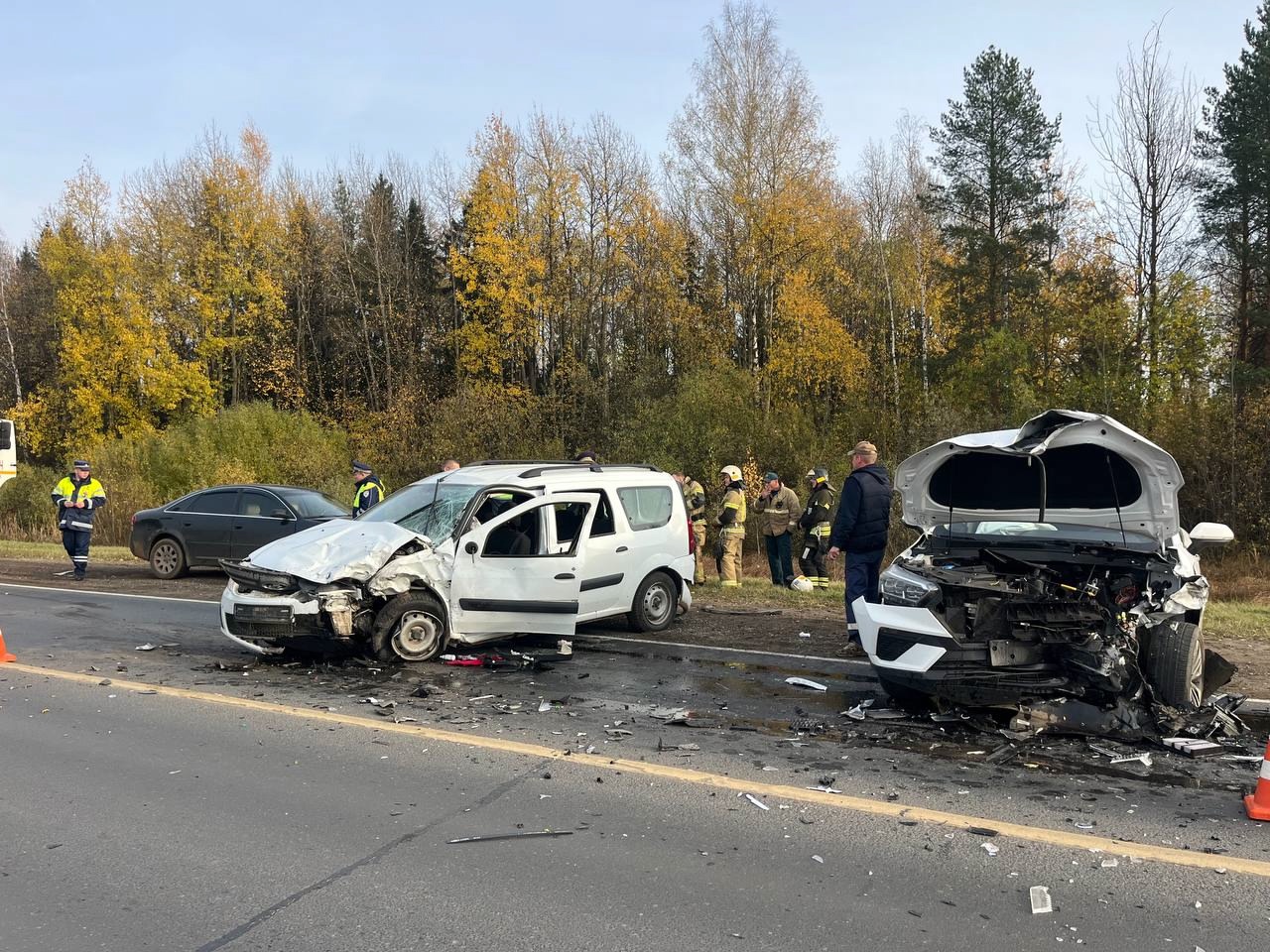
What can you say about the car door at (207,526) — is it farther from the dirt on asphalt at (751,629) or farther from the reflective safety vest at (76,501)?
the reflective safety vest at (76,501)

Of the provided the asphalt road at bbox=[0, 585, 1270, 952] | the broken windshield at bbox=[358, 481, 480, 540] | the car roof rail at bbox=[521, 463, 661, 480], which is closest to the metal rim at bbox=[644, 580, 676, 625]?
the car roof rail at bbox=[521, 463, 661, 480]

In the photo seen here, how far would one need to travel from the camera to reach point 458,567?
8.16m

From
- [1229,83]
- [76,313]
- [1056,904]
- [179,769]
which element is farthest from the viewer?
[76,313]

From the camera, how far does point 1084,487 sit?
275 inches

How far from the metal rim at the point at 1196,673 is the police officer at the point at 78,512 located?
15.4 meters

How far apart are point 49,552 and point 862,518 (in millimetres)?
19290

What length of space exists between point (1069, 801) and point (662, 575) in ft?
19.7

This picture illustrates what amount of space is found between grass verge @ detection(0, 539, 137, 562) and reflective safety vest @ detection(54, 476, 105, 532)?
2.76 meters

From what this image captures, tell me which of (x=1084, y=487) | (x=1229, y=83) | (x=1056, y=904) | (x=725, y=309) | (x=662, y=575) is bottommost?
(x=1056, y=904)

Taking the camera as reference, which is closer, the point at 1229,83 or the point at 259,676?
the point at 259,676

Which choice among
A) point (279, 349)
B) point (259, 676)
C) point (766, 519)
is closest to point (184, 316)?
point (279, 349)

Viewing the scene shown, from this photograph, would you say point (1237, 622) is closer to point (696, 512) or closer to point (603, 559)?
point (603, 559)

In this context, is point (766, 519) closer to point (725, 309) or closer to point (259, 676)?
point (259, 676)

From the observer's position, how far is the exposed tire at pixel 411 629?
7828 mm
